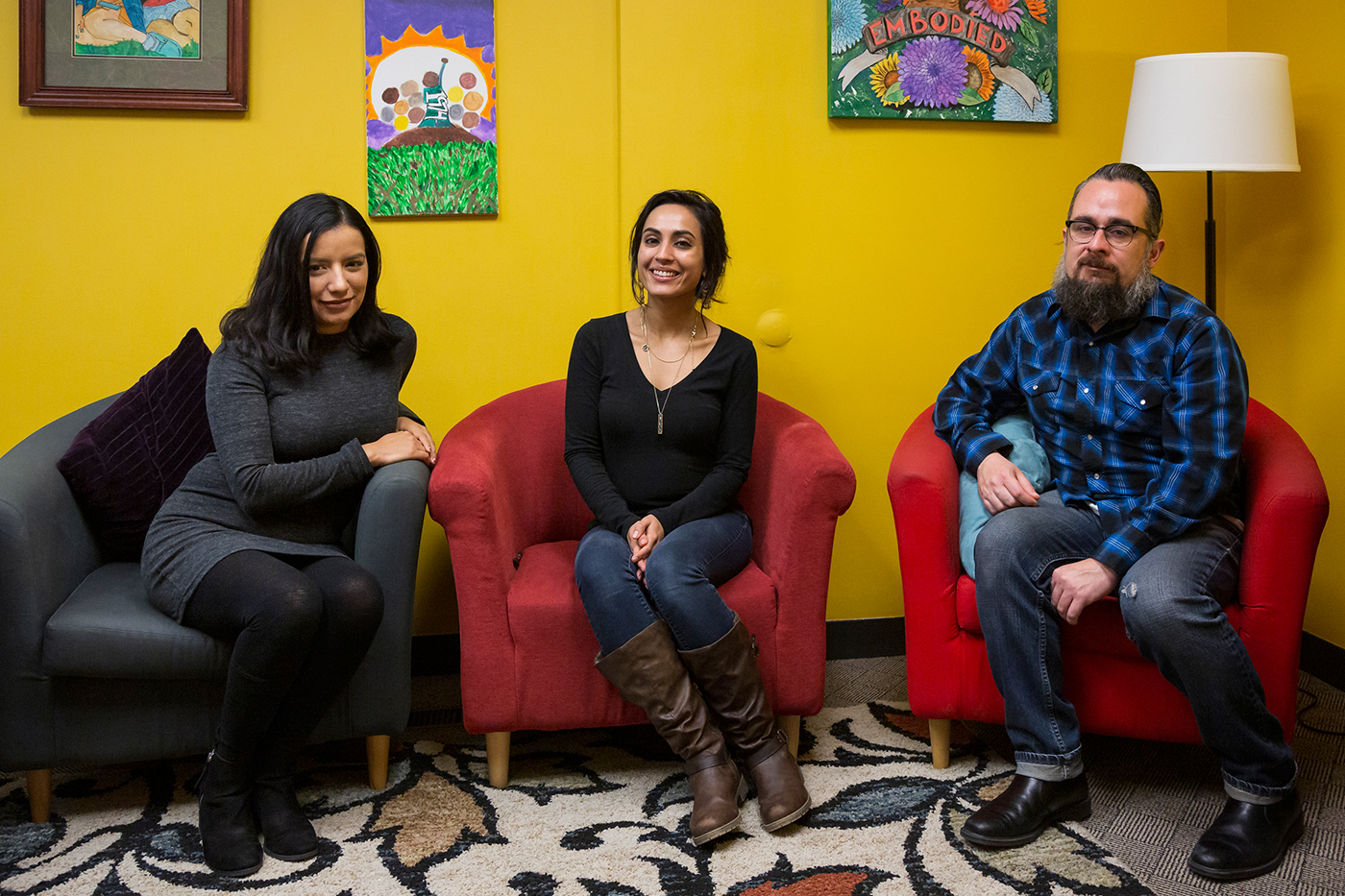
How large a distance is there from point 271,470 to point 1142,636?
65.0 inches

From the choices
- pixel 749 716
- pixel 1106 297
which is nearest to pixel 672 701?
pixel 749 716

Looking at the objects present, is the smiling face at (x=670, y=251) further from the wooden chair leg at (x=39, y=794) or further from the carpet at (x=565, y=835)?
the wooden chair leg at (x=39, y=794)

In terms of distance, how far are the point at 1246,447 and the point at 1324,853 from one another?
78cm

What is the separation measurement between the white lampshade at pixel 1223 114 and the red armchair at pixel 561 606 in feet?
3.86

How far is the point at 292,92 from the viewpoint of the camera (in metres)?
2.58

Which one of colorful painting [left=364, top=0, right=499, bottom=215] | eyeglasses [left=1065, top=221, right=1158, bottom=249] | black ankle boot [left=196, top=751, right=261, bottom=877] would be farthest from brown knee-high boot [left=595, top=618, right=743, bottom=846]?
colorful painting [left=364, top=0, right=499, bottom=215]

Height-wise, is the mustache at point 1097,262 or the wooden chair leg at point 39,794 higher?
the mustache at point 1097,262

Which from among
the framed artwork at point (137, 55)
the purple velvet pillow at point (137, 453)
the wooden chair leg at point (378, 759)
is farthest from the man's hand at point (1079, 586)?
the framed artwork at point (137, 55)

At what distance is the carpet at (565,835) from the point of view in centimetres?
170

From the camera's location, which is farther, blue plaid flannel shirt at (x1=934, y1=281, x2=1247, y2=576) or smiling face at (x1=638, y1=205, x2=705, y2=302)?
smiling face at (x1=638, y1=205, x2=705, y2=302)

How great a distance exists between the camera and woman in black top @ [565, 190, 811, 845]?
1887 millimetres

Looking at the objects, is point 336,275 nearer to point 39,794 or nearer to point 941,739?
point 39,794

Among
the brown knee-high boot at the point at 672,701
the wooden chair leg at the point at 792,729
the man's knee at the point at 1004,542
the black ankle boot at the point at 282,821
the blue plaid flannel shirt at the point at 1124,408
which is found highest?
the blue plaid flannel shirt at the point at 1124,408

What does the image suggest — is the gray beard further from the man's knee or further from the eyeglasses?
the man's knee
